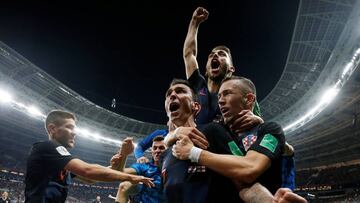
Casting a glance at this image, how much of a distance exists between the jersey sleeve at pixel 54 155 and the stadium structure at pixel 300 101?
16.0 meters

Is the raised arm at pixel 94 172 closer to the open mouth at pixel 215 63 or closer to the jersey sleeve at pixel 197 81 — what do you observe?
the jersey sleeve at pixel 197 81

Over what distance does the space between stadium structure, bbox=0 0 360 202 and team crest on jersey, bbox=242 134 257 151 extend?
632 inches

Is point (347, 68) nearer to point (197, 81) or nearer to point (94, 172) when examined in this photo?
point (197, 81)

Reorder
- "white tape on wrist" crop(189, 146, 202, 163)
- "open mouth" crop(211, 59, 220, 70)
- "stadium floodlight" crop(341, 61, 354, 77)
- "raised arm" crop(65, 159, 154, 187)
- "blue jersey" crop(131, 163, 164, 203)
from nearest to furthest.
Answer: "white tape on wrist" crop(189, 146, 202, 163), "raised arm" crop(65, 159, 154, 187), "open mouth" crop(211, 59, 220, 70), "blue jersey" crop(131, 163, 164, 203), "stadium floodlight" crop(341, 61, 354, 77)

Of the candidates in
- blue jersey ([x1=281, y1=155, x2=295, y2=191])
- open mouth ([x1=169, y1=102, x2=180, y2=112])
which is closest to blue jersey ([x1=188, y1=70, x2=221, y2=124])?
open mouth ([x1=169, y1=102, x2=180, y2=112])

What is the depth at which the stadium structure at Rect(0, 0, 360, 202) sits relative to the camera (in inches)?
698

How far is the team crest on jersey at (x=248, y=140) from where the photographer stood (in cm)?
232

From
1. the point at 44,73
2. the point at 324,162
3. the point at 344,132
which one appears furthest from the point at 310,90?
the point at 44,73

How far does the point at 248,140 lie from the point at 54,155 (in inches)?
98.6

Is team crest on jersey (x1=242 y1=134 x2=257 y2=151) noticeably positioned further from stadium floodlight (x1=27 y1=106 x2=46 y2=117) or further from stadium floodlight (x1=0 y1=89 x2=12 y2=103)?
stadium floodlight (x1=27 y1=106 x2=46 y2=117)

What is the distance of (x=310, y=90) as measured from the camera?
2189cm

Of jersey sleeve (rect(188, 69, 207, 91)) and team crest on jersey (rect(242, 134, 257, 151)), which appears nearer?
team crest on jersey (rect(242, 134, 257, 151))

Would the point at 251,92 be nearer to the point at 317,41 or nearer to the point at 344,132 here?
the point at 317,41

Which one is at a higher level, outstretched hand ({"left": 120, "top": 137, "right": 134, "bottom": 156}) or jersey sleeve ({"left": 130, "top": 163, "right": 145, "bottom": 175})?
outstretched hand ({"left": 120, "top": 137, "right": 134, "bottom": 156})
